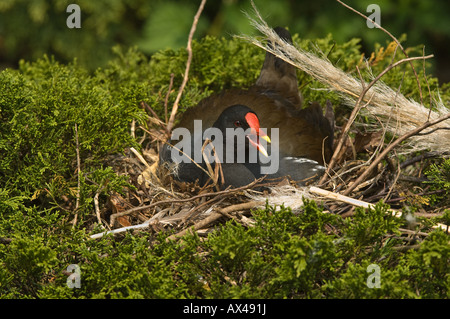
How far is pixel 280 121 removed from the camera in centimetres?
261

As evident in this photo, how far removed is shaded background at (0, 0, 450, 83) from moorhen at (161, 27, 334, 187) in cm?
176

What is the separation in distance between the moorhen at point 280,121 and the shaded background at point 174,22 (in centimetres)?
176

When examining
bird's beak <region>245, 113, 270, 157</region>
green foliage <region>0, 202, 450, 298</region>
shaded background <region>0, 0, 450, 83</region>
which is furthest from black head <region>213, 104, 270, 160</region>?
shaded background <region>0, 0, 450, 83</region>

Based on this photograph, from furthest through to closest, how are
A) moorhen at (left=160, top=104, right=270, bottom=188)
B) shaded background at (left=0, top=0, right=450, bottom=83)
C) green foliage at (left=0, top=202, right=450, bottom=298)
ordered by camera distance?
1. shaded background at (left=0, top=0, right=450, bottom=83)
2. moorhen at (left=160, top=104, right=270, bottom=188)
3. green foliage at (left=0, top=202, right=450, bottom=298)

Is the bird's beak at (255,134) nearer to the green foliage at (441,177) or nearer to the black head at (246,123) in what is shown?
the black head at (246,123)

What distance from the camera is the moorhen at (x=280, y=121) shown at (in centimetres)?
246

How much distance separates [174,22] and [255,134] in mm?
2442

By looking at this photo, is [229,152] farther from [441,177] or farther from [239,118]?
[441,177]

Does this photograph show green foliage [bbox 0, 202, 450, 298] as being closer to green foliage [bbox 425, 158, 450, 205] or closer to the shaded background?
green foliage [bbox 425, 158, 450, 205]

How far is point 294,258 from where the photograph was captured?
1.59 metres

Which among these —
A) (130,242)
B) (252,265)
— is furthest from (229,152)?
(252,265)

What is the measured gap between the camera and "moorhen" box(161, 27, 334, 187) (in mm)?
2457
